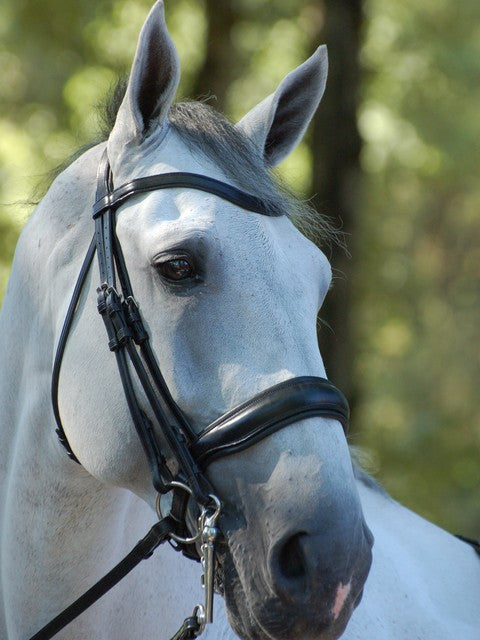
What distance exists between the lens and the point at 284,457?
2.18m

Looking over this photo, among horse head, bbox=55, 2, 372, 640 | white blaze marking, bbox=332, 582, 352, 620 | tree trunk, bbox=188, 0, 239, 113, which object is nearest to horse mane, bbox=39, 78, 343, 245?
horse head, bbox=55, 2, 372, 640

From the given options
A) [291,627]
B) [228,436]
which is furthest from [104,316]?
[291,627]

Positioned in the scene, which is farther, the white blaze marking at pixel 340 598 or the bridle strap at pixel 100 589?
the bridle strap at pixel 100 589

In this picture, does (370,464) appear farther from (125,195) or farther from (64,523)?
(125,195)

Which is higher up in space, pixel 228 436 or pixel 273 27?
pixel 273 27

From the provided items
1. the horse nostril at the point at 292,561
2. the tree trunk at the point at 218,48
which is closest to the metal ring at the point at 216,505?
the horse nostril at the point at 292,561

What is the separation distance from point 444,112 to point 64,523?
25.2 feet

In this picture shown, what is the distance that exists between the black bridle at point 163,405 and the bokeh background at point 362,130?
498 centimetres

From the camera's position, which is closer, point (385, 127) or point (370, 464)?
point (370, 464)

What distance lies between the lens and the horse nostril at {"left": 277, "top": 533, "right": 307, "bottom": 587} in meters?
2.13

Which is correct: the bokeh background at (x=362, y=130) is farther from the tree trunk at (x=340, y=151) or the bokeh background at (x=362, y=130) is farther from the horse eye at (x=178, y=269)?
the horse eye at (x=178, y=269)

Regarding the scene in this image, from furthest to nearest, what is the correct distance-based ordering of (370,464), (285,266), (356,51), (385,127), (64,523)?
(385,127) < (356,51) < (370,464) < (64,523) < (285,266)

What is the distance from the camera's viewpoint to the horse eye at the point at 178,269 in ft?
7.70

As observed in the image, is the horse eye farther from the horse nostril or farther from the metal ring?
the horse nostril
